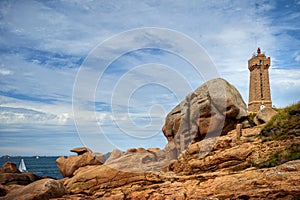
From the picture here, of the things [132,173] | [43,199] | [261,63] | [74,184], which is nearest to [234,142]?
[132,173]

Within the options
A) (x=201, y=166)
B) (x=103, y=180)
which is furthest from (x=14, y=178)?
(x=201, y=166)

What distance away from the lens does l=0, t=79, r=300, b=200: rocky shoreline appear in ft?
50.2

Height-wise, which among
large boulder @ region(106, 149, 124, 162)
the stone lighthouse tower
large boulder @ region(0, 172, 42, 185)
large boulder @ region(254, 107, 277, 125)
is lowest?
large boulder @ region(0, 172, 42, 185)

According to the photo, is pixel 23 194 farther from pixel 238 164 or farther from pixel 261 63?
pixel 261 63

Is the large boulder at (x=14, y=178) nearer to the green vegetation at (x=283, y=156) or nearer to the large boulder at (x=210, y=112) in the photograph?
the large boulder at (x=210, y=112)

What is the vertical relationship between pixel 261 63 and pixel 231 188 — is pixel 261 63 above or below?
above

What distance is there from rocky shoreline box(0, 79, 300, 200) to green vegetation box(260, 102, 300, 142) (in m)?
0.08

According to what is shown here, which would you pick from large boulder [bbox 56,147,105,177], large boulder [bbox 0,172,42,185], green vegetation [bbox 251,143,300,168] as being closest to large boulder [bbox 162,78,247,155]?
green vegetation [bbox 251,143,300,168]

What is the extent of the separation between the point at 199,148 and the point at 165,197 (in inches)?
308

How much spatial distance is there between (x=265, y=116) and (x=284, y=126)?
4923 mm

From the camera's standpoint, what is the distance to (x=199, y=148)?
23.7 m

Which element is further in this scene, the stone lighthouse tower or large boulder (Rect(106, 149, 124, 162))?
the stone lighthouse tower

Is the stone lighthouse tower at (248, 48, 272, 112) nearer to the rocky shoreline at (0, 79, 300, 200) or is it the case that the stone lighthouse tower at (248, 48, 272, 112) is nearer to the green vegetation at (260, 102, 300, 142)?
the rocky shoreline at (0, 79, 300, 200)

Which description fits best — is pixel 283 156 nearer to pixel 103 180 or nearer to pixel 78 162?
pixel 103 180
